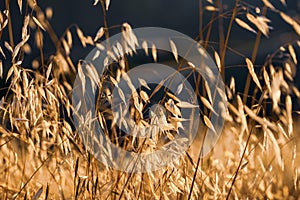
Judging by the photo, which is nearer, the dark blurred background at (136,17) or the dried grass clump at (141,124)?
the dried grass clump at (141,124)

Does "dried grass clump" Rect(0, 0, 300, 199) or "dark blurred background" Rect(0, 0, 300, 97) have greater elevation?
"dried grass clump" Rect(0, 0, 300, 199)

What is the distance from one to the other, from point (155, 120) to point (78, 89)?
298mm

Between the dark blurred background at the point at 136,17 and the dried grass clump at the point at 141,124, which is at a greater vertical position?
the dried grass clump at the point at 141,124

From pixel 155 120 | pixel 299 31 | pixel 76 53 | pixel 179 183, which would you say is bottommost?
pixel 76 53

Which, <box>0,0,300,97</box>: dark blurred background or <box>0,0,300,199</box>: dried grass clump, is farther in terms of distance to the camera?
<box>0,0,300,97</box>: dark blurred background

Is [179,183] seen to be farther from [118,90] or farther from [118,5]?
[118,5]

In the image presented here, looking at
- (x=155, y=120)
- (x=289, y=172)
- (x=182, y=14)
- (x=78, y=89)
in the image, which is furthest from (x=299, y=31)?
(x=182, y=14)

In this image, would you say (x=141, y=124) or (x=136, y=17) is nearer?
(x=141, y=124)

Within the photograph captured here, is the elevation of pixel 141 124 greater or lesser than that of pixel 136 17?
greater

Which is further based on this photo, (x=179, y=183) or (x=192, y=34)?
(x=192, y=34)

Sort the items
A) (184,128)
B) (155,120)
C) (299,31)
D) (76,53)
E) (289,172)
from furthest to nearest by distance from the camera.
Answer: (76,53) → (289,172) → (184,128) → (155,120) → (299,31)

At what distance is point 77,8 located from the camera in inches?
249

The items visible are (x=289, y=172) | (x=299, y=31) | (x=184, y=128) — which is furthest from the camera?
(x=289, y=172)

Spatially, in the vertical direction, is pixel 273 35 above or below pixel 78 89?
below
